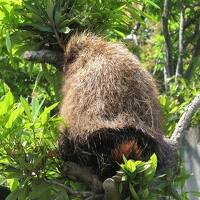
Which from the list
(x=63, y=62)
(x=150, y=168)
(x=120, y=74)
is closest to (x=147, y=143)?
(x=150, y=168)

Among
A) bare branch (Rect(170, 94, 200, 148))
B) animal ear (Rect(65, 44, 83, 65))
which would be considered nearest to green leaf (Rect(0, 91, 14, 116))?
animal ear (Rect(65, 44, 83, 65))

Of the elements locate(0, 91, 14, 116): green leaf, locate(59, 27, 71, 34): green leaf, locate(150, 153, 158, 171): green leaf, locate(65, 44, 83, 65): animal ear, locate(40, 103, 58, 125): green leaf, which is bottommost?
locate(150, 153, 158, 171): green leaf

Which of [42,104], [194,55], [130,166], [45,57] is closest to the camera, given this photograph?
[130,166]

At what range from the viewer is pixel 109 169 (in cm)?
191

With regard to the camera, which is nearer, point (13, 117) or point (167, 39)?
point (13, 117)

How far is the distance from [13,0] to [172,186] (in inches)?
40.8

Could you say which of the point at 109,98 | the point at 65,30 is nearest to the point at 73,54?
the point at 65,30

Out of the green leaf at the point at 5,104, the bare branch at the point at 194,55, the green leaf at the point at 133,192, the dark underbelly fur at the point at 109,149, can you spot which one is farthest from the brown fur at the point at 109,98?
the bare branch at the point at 194,55

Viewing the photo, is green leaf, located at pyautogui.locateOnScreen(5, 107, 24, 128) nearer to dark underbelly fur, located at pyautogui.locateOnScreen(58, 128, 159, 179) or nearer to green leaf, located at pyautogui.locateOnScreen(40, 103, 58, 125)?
green leaf, located at pyautogui.locateOnScreen(40, 103, 58, 125)

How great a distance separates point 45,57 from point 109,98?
1.75 feet

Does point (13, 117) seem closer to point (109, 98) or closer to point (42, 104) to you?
point (42, 104)

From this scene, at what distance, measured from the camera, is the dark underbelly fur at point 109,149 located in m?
1.87

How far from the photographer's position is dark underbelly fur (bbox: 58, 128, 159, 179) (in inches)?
73.8

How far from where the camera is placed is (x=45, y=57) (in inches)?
92.9
